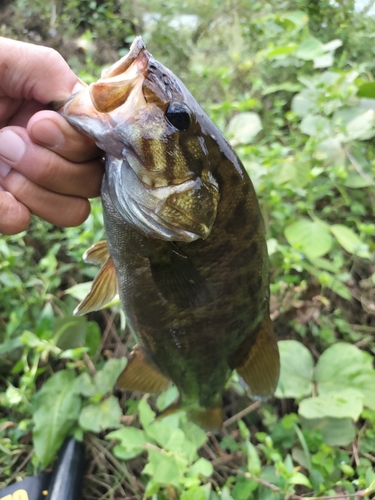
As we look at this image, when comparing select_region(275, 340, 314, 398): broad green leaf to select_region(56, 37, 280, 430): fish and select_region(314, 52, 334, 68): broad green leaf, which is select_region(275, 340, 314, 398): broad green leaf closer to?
select_region(56, 37, 280, 430): fish

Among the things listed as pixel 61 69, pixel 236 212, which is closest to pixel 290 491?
pixel 236 212

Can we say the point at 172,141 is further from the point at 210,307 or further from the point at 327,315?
the point at 327,315

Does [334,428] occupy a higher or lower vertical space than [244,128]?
lower

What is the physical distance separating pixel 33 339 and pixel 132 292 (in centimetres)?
56

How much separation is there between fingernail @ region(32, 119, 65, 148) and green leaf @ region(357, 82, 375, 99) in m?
1.86

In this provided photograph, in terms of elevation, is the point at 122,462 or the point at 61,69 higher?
the point at 61,69

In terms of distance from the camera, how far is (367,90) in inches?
81.7

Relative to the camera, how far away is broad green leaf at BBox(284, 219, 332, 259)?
161cm

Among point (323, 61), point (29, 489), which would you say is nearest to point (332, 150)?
point (323, 61)

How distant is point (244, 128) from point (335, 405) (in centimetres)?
130

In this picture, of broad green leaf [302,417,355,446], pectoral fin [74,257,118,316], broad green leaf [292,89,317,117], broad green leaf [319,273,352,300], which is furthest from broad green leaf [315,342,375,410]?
broad green leaf [292,89,317,117]

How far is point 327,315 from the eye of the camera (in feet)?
6.51

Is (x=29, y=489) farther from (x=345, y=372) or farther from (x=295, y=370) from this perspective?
(x=345, y=372)

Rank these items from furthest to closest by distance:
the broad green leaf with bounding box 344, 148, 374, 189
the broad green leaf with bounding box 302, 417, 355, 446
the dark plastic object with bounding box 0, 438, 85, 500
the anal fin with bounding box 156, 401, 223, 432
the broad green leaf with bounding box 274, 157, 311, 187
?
the broad green leaf with bounding box 344, 148, 374, 189, the broad green leaf with bounding box 274, 157, 311, 187, the broad green leaf with bounding box 302, 417, 355, 446, the dark plastic object with bounding box 0, 438, 85, 500, the anal fin with bounding box 156, 401, 223, 432
